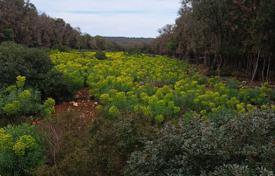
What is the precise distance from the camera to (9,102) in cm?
1154

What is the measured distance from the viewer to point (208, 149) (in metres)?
5.30

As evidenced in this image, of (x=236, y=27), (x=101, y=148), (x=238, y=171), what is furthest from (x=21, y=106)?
(x=236, y=27)

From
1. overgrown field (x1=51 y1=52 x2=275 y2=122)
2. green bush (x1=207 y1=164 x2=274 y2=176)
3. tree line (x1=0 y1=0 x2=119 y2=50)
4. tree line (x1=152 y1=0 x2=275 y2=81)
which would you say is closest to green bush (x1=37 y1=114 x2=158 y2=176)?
green bush (x1=207 y1=164 x2=274 y2=176)

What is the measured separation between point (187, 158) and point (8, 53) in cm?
1192

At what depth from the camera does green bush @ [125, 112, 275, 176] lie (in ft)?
17.2

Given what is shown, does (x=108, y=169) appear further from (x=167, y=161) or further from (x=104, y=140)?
(x=167, y=161)

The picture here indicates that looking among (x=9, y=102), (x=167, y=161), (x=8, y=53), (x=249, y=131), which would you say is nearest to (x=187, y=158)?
(x=167, y=161)

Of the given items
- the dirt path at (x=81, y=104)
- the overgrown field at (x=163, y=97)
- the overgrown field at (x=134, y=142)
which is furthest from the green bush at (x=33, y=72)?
the overgrown field at (x=134, y=142)

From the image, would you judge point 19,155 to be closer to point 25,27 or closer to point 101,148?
point 101,148

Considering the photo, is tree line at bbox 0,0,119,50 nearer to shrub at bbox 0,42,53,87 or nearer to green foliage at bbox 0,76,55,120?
shrub at bbox 0,42,53,87

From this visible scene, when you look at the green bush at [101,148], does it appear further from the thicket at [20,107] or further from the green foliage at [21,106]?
the green foliage at [21,106]

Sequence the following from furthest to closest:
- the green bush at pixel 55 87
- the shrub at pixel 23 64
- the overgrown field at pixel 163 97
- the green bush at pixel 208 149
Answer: the green bush at pixel 55 87 → the shrub at pixel 23 64 → the overgrown field at pixel 163 97 → the green bush at pixel 208 149

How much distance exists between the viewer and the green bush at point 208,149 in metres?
5.24

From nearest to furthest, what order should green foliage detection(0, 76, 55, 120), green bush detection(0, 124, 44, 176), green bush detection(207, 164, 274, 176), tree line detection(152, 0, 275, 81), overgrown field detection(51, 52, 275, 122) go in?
green bush detection(207, 164, 274, 176) < green bush detection(0, 124, 44, 176) < green foliage detection(0, 76, 55, 120) < overgrown field detection(51, 52, 275, 122) < tree line detection(152, 0, 275, 81)
